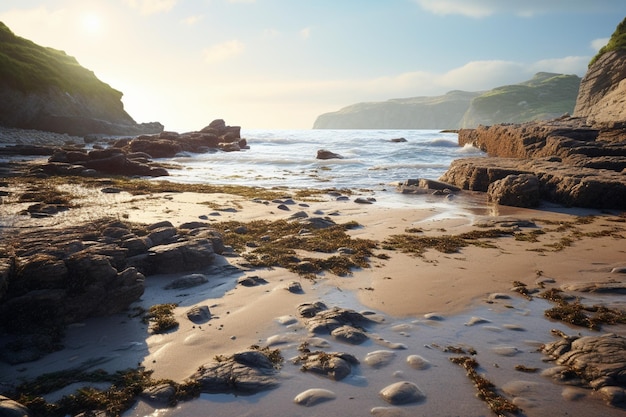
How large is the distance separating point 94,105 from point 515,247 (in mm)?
74688

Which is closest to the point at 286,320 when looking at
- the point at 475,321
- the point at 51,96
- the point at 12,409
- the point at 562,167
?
the point at 475,321

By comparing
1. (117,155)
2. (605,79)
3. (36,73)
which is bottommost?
(117,155)

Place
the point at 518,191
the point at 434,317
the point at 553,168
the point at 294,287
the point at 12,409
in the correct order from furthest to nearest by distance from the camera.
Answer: the point at 553,168, the point at 518,191, the point at 294,287, the point at 434,317, the point at 12,409

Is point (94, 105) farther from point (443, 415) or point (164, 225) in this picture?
point (443, 415)

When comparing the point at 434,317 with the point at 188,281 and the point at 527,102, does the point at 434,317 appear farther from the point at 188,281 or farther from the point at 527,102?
the point at 527,102

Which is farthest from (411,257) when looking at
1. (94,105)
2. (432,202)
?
(94,105)

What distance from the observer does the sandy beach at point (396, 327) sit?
9.70ft

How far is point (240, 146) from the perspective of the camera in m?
44.9

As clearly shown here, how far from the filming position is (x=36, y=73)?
53062 mm

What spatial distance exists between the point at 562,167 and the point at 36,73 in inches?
2493

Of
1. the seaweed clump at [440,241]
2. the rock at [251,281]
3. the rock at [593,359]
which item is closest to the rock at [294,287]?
the rock at [251,281]

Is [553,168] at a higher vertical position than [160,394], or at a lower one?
higher

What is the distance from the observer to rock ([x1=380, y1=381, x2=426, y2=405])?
2930mm

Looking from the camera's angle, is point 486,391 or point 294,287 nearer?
point 486,391
